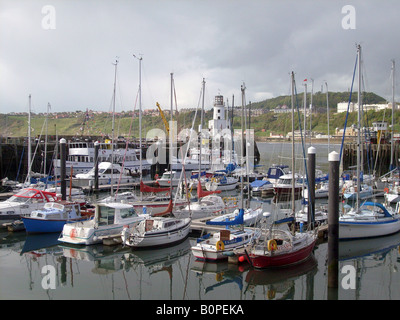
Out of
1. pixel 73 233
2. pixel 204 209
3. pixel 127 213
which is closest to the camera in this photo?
pixel 73 233

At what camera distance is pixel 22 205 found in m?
25.1

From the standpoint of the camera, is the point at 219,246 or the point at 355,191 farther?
the point at 355,191

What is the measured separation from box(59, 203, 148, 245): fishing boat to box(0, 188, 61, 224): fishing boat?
5.47 meters

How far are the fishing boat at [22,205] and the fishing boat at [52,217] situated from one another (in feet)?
6.23

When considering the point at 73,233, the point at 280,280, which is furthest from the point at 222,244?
the point at 73,233

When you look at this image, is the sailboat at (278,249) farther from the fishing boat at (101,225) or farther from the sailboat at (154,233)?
the fishing boat at (101,225)

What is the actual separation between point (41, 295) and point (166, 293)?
458 cm

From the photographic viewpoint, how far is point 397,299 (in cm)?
1373

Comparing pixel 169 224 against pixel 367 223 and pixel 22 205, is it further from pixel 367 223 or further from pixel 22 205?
pixel 22 205

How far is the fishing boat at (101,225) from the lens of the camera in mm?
20109

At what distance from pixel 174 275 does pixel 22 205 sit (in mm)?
13726

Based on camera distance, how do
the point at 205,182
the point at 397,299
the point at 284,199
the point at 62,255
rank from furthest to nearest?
the point at 205,182, the point at 284,199, the point at 62,255, the point at 397,299
